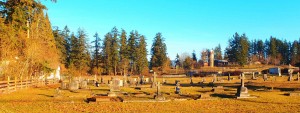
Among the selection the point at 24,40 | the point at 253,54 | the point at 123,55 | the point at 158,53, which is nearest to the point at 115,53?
the point at 123,55

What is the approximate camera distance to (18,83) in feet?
110

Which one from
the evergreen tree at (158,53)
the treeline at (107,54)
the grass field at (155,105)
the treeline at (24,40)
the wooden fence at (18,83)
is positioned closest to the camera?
the grass field at (155,105)

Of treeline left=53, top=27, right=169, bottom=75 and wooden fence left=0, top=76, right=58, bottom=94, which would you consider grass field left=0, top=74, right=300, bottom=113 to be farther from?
treeline left=53, top=27, right=169, bottom=75

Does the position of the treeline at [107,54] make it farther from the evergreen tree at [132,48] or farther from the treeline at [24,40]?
the treeline at [24,40]

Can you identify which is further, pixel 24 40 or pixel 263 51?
pixel 263 51

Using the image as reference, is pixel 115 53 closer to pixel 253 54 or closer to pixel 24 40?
pixel 24 40

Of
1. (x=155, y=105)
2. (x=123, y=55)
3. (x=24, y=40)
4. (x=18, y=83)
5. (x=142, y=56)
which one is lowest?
(x=155, y=105)

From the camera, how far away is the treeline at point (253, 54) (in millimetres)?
120562

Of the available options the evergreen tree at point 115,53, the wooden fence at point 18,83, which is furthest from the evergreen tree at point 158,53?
the wooden fence at point 18,83

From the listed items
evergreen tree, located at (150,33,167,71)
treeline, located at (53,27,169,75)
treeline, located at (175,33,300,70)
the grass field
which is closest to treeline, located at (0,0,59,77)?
the grass field

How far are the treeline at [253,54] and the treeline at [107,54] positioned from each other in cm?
2660

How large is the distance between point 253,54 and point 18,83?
14676cm

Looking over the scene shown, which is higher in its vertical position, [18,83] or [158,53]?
[158,53]

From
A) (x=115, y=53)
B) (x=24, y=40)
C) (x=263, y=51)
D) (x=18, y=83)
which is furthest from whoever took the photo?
(x=263, y=51)
